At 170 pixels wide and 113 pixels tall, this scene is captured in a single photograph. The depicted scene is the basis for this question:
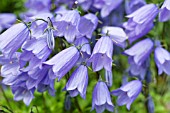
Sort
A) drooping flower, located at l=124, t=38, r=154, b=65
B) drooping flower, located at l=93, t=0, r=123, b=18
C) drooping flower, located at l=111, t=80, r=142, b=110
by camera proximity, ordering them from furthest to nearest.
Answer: drooping flower, located at l=93, t=0, r=123, b=18, drooping flower, located at l=124, t=38, r=154, b=65, drooping flower, located at l=111, t=80, r=142, b=110

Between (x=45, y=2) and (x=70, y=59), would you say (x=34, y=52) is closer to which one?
(x=70, y=59)

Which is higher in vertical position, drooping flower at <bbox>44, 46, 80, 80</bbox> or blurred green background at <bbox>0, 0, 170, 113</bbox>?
drooping flower at <bbox>44, 46, 80, 80</bbox>

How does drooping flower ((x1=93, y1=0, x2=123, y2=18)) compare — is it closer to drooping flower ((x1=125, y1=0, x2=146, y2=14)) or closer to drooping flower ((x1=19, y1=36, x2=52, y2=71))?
drooping flower ((x1=125, y1=0, x2=146, y2=14))

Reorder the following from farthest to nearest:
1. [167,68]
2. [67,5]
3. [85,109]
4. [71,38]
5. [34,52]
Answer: [67,5]
[85,109]
[167,68]
[71,38]
[34,52]

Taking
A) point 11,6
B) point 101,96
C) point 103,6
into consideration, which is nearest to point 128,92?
point 101,96

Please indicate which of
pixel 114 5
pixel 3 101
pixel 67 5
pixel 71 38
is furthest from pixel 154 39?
pixel 3 101

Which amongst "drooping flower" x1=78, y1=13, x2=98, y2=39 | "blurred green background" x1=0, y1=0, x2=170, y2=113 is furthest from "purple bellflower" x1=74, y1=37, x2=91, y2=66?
"blurred green background" x1=0, y1=0, x2=170, y2=113
